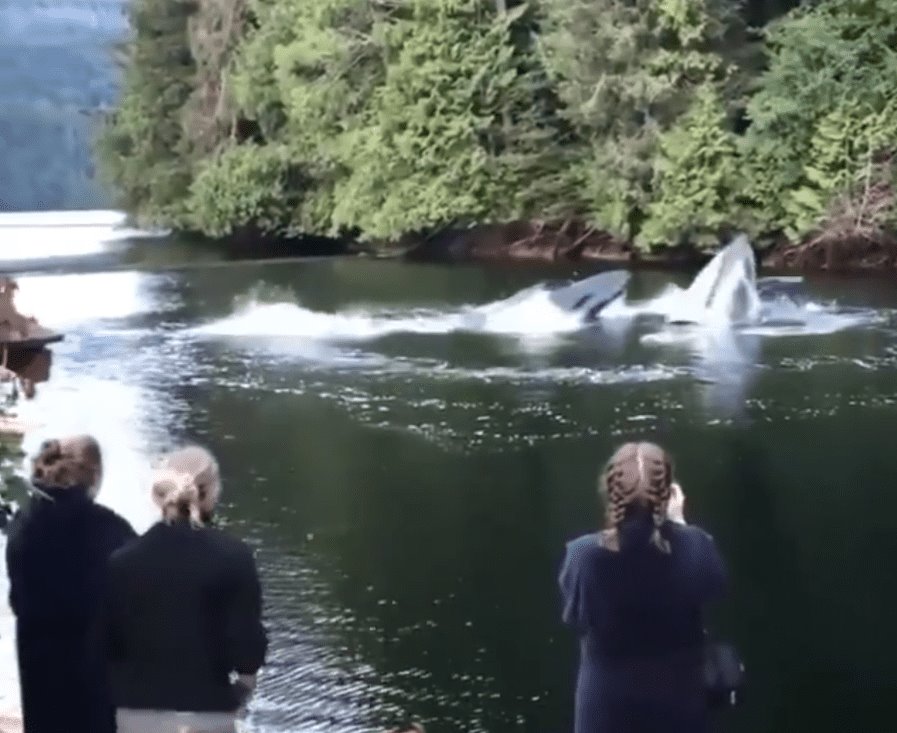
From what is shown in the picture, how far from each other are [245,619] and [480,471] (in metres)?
6.10

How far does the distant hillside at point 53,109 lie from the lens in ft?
97.3

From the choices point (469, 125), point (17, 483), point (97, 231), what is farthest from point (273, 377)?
point (97, 231)

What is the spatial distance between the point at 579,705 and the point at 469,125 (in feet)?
64.2

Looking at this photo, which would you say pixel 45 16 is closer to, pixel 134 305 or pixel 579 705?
pixel 134 305

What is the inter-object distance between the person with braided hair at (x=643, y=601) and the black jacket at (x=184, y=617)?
1.89 ft

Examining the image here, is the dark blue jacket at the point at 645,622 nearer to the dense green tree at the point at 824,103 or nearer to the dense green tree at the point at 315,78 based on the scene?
the dense green tree at the point at 824,103

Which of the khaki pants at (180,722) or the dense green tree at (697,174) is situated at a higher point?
the dense green tree at (697,174)

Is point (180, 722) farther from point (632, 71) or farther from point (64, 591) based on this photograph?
point (632, 71)

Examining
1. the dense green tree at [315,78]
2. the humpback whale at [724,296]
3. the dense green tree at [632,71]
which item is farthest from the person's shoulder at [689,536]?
the dense green tree at [315,78]

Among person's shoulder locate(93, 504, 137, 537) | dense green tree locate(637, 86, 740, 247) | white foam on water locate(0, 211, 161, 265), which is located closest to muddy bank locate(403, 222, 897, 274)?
dense green tree locate(637, 86, 740, 247)

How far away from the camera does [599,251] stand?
2245 cm

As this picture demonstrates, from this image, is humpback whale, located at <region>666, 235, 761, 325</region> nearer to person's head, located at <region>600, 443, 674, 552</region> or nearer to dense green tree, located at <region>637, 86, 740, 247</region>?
dense green tree, located at <region>637, 86, 740, 247</region>

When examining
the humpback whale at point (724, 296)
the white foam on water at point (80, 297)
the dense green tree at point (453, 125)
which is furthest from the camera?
the dense green tree at point (453, 125)

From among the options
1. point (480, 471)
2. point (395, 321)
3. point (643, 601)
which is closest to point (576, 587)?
point (643, 601)
